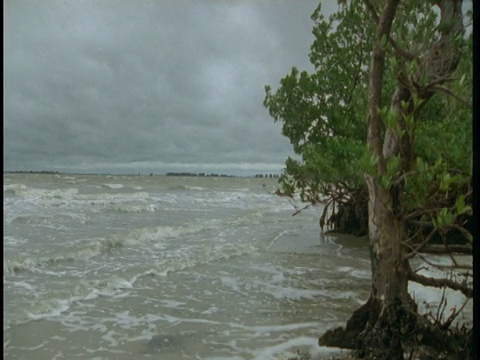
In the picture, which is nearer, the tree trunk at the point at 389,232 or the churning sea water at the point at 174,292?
the tree trunk at the point at 389,232

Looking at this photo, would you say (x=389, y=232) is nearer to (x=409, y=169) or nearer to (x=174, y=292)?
(x=409, y=169)

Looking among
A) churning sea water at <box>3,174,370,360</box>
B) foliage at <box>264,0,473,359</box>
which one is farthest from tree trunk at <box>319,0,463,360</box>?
churning sea water at <box>3,174,370,360</box>

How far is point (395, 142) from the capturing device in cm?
350

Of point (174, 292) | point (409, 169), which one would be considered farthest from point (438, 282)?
point (174, 292)

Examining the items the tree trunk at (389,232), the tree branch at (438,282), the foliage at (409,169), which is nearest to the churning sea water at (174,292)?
the tree trunk at (389,232)

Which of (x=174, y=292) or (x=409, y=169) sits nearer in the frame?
(x=409, y=169)

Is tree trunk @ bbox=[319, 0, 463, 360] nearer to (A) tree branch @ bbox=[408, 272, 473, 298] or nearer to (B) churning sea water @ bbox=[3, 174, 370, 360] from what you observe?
(A) tree branch @ bbox=[408, 272, 473, 298]

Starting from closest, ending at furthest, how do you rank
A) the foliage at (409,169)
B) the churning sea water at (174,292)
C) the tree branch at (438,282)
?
1. the foliage at (409,169)
2. the tree branch at (438,282)
3. the churning sea water at (174,292)

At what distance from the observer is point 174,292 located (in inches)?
245

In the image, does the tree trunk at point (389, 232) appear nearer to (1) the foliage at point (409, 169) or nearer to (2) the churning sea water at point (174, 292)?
(1) the foliage at point (409, 169)

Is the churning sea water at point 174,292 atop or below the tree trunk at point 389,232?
below

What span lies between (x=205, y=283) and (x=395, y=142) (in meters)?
4.20

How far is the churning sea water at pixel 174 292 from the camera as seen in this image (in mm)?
4199

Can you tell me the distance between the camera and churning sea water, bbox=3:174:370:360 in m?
4.20
